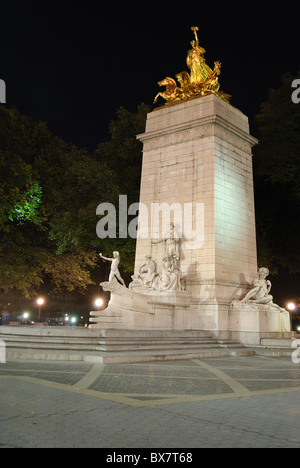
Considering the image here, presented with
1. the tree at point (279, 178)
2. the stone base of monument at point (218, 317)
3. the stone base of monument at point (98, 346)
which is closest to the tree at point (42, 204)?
the tree at point (279, 178)

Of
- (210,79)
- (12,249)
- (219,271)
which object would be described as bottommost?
(219,271)

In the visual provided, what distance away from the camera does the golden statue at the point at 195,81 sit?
74.9 ft

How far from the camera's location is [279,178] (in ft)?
83.3

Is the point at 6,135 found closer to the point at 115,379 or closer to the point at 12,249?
the point at 12,249

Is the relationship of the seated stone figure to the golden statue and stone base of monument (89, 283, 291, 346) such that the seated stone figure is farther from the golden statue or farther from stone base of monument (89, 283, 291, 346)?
the golden statue

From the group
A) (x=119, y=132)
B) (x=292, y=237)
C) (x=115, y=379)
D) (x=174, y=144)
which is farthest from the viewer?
(x=119, y=132)

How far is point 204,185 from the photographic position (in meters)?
20.7

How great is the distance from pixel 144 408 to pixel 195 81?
20.0 m

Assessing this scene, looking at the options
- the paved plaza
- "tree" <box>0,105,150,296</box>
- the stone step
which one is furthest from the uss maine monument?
the paved plaza

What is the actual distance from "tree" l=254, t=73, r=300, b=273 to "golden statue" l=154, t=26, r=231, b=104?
177 inches

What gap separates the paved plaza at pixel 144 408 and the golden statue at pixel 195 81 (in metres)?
16.0

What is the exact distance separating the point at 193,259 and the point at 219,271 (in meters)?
1.31

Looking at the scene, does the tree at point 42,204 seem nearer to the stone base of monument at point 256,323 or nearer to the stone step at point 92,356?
the stone base of monument at point 256,323

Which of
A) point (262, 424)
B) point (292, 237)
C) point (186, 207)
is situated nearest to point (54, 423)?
point (262, 424)
